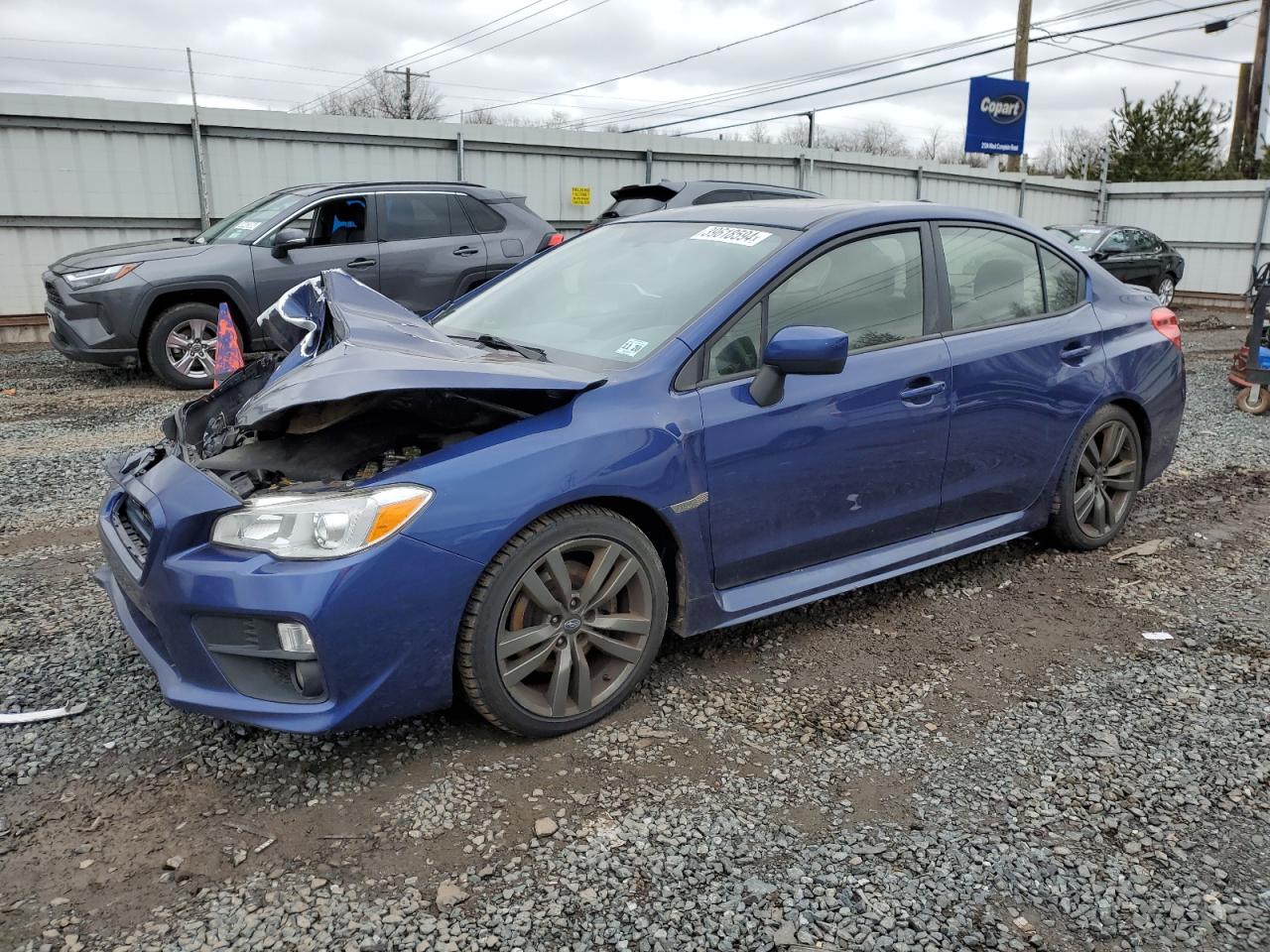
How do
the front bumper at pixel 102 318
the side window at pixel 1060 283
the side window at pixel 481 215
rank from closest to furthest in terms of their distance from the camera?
the side window at pixel 1060 283
the front bumper at pixel 102 318
the side window at pixel 481 215

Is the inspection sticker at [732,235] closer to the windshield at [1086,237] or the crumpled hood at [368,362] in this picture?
the crumpled hood at [368,362]

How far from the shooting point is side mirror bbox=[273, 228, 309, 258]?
877cm

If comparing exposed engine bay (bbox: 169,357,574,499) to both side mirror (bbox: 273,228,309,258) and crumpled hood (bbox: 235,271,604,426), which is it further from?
side mirror (bbox: 273,228,309,258)

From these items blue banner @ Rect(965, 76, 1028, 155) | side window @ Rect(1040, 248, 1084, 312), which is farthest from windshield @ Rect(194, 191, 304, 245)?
blue banner @ Rect(965, 76, 1028, 155)

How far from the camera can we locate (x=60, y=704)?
3203 mm

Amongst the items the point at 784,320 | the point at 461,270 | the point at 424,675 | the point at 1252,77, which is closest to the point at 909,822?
the point at 424,675

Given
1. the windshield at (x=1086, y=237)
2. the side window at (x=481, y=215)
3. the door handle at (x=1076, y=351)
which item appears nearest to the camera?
the door handle at (x=1076, y=351)

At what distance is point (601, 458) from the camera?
9.64 ft

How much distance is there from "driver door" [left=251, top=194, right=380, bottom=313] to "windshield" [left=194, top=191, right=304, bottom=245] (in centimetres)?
24

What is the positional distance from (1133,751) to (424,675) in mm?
2139

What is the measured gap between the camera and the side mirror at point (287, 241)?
877 centimetres

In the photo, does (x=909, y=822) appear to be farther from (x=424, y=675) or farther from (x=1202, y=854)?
(x=424, y=675)

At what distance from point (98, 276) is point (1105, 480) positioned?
312 inches

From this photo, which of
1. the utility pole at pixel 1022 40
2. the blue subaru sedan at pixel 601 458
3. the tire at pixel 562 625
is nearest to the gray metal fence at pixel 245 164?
the utility pole at pixel 1022 40
